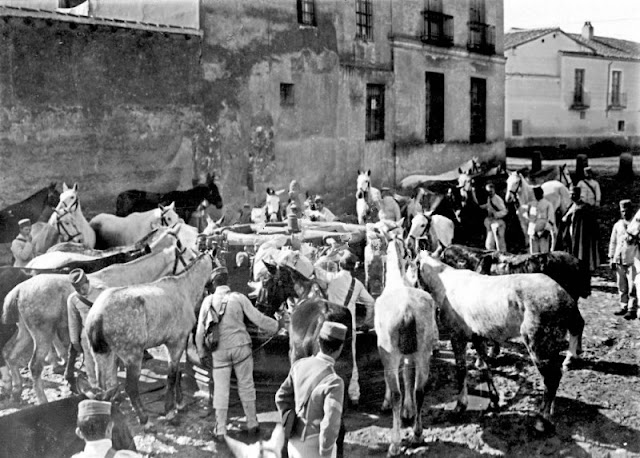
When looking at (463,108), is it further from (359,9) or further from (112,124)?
(112,124)

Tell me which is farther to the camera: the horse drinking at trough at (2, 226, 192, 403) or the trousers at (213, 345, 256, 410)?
the horse drinking at trough at (2, 226, 192, 403)

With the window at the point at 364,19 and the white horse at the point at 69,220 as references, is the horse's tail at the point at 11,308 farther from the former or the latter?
the window at the point at 364,19

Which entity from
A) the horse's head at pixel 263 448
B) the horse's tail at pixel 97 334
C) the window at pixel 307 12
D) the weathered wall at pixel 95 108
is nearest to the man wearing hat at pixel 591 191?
the window at pixel 307 12

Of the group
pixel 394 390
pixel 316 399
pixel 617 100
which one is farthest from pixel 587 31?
pixel 316 399

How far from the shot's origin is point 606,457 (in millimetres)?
6574

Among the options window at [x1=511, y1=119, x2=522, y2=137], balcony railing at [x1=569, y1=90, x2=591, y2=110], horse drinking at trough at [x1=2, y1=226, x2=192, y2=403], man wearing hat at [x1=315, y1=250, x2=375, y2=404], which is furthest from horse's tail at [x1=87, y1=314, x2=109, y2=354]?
window at [x1=511, y1=119, x2=522, y2=137]

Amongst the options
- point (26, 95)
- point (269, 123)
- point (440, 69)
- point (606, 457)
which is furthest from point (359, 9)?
point (606, 457)

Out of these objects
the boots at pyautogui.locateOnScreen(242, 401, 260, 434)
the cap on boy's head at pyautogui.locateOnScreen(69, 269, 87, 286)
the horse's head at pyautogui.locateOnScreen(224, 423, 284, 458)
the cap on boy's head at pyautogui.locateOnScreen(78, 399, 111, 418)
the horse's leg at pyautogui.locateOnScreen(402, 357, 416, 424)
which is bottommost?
the boots at pyautogui.locateOnScreen(242, 401, 260, 434)

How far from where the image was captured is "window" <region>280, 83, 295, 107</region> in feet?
60.3

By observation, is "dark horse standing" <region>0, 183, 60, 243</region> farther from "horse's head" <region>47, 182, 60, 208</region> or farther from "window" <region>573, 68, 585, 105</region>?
"window" <region>573, 68, 585, 105</region>

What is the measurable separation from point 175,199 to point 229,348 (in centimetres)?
936

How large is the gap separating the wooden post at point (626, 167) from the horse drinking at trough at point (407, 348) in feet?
65.8

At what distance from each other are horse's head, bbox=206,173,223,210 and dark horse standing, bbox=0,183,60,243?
375 cm

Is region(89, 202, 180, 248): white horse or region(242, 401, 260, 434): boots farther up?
region(89, 202, 180, 248): white horse
